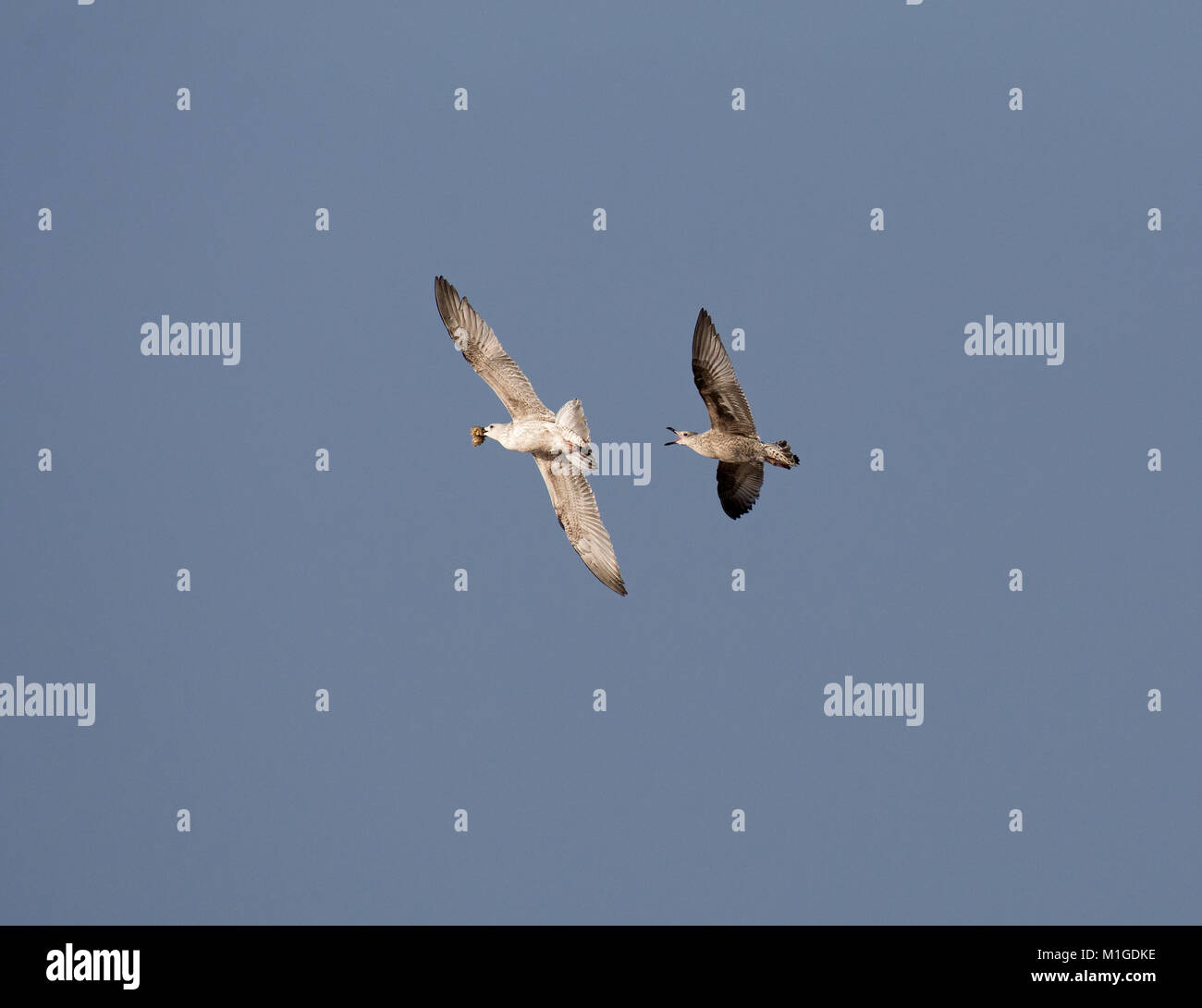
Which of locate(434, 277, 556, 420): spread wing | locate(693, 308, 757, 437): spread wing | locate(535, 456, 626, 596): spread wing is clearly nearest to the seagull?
locate(693, 308, 757, 437): spread wing

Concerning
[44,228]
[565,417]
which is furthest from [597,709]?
[44,228]

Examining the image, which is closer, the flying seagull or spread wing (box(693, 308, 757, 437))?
the flying seagull

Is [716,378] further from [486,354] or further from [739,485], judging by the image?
[486,354]

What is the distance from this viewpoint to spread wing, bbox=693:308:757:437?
33.1ft

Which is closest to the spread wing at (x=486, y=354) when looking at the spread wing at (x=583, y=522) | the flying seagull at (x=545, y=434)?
the flying seagull at (x=545, y=434)

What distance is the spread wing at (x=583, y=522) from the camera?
9781mm

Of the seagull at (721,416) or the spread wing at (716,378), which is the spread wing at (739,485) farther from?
the spread wing at (716,378)

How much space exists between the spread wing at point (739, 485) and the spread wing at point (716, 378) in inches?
15.2

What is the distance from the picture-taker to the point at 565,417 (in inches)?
370

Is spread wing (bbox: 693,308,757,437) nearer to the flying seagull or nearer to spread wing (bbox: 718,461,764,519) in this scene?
spread wing (bbox: 718,461,764,519)
